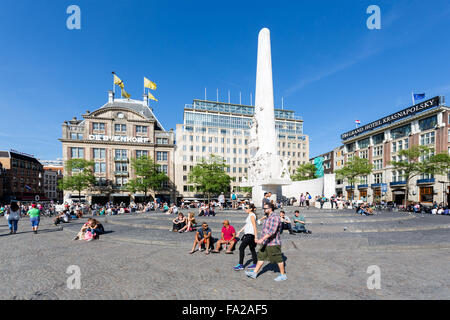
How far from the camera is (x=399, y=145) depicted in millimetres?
44656

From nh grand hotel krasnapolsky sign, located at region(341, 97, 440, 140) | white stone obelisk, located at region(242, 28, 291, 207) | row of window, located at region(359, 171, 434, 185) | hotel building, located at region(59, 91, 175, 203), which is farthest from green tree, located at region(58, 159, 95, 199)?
nh grand hotel krasnapolsky sign, located at region(341, 97, 440, 140)

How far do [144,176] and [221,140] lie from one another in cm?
2317

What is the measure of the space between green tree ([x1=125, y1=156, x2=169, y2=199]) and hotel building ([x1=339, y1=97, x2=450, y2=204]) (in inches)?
1549

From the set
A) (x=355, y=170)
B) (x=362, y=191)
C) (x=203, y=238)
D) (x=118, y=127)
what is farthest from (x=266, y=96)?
(x=362, y=191)

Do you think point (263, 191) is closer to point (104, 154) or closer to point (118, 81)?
point (104, 154)

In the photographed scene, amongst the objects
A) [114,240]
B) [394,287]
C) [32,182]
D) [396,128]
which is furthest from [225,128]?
[32,182]

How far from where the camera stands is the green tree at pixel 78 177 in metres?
42.6

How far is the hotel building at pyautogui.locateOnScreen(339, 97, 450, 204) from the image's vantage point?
36531 mm

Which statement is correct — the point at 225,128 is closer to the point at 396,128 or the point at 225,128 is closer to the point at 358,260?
the point at 396,128

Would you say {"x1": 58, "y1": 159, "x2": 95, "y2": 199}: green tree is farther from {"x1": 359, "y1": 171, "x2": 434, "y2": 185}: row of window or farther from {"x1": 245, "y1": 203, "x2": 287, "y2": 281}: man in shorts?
{"x1": 359, "y1": 171, "x2": 434, "y2": 185}: row of window

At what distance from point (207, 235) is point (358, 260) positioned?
4891mm
